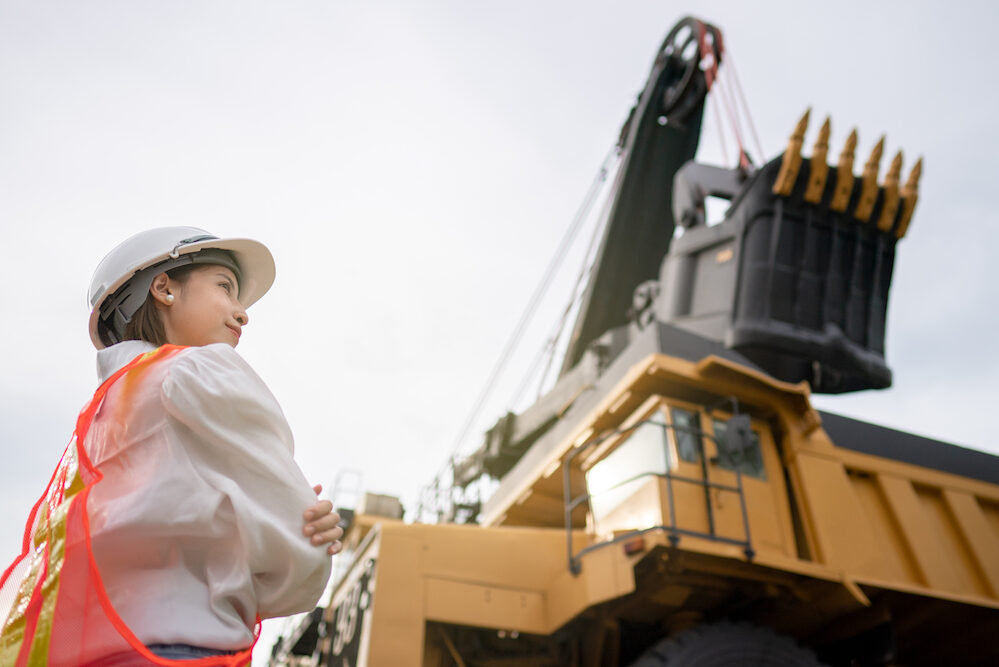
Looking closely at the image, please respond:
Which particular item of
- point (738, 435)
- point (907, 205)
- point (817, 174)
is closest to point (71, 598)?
point (738, 435)

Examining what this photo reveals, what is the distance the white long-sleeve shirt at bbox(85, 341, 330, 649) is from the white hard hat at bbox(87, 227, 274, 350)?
323 mm

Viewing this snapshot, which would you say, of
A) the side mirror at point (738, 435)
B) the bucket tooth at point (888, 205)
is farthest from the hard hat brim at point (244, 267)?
the bucket tooth at point (888, 205)

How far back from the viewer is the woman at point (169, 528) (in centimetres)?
123

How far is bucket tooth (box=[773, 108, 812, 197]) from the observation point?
7711 millimetres

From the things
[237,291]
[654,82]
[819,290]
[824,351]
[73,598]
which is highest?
[654,82]

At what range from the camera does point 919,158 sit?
8.59m

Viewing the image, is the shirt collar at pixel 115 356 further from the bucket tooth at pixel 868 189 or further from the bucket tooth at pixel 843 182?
→ the bucket tooth at pixel 868 189

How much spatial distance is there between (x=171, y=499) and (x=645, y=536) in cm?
443

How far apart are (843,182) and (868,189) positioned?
0.36m

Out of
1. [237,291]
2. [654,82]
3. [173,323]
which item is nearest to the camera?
[173,323]

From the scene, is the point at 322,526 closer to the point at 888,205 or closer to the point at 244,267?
the point at 244,267

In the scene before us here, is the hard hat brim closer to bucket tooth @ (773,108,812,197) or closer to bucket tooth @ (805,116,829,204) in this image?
bucket tooth @ (773,108,812,197)

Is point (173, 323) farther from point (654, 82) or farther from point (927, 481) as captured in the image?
point (654, 82)

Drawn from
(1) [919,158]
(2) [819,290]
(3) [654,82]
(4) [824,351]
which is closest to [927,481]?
(4) [824,351]
